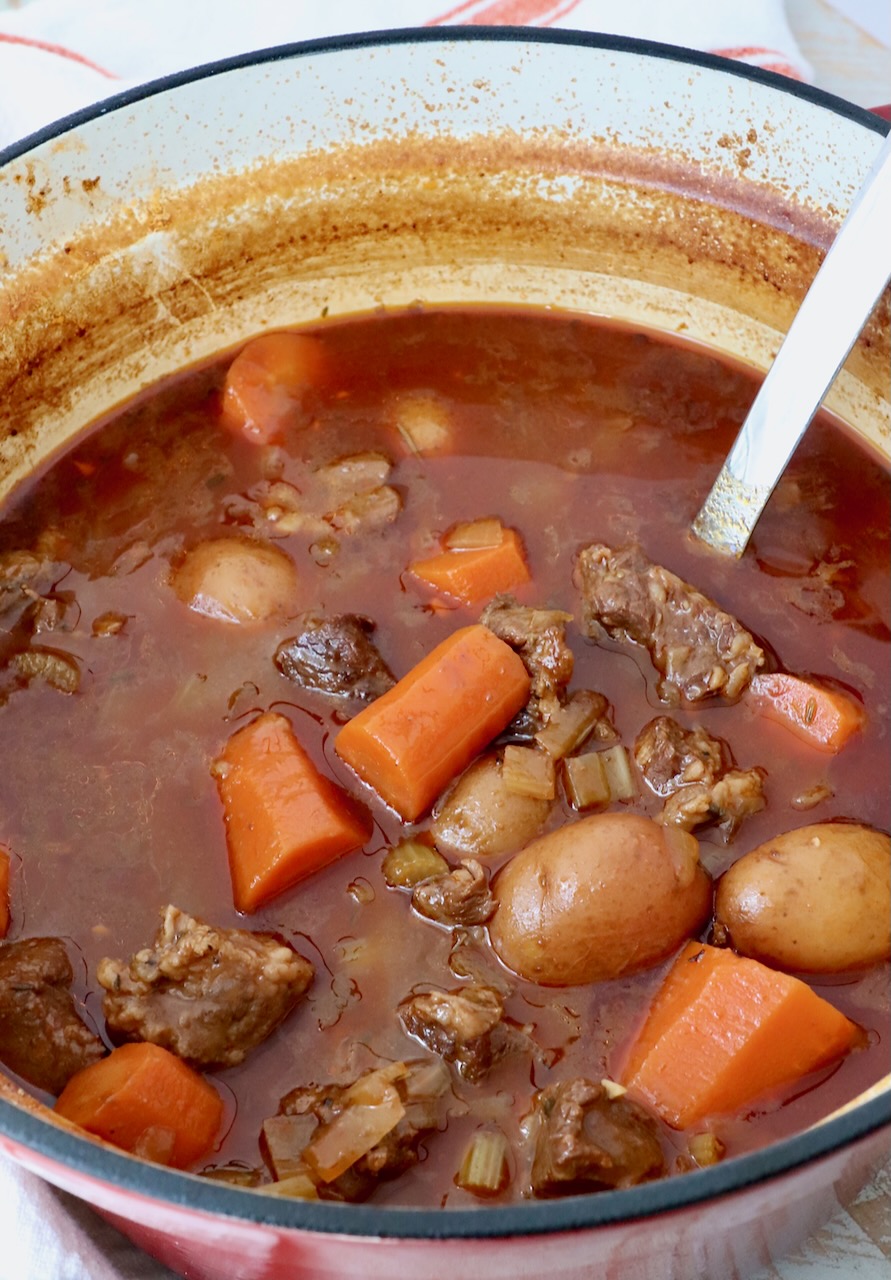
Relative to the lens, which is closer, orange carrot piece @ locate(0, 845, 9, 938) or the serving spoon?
orange carrot piece @ locate(0, 845, 9, 938)

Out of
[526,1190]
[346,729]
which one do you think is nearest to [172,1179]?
[526,1190]

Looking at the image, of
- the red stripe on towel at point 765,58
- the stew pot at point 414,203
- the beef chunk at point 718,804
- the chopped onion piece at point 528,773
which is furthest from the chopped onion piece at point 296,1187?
the red stripe on towel at point 765,58

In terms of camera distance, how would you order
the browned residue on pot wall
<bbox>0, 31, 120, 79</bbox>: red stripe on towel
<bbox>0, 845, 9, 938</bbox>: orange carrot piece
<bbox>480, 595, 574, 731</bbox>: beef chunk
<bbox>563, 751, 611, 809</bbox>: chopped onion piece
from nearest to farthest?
<bbox>0, 845, 9, 938</bbox>: orange carrot piece, <bbox>563, 751, 611, 809</bbox>: chopped onion piece, <bbox>480, 595, 574, 731</bbox>: beef chunk, the browned residue on pot wall, <bbox>0, 31, 120, 79</bbox>: red stripe on towel

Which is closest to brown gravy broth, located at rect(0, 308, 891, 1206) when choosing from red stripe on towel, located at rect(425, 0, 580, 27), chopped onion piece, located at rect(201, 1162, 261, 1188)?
chopped onion piece, located at rect(201, 1162, 261, 1188)

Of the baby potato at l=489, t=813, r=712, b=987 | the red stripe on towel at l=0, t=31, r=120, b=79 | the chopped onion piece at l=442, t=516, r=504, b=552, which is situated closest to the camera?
the baby potato at l=489, t=813, r=712, b=987

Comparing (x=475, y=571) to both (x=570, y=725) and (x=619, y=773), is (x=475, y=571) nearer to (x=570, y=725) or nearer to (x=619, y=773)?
(x=570, y=725)

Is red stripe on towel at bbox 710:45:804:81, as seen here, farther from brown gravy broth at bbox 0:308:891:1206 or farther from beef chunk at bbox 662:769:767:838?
beef chunk at bbox 662:769:767:838

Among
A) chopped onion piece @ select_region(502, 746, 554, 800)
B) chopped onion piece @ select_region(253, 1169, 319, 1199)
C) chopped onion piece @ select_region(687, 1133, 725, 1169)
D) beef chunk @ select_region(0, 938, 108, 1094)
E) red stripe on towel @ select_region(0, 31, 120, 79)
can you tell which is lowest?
beef chunk @ select_region(0, 938, 108, 1094)
